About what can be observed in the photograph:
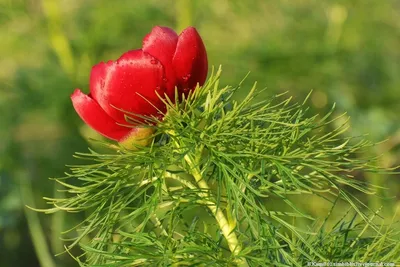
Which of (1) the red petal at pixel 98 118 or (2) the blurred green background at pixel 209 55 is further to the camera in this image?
(2) the blurred green background at pixel 209 55

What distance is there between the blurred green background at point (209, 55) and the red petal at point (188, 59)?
3.42 feet

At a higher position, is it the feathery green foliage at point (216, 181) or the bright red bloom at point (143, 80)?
the bright red bloom at point (143, 80)

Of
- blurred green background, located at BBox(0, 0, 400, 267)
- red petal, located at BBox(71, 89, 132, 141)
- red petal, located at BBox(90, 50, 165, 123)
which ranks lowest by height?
blurred green background, located at BBox(0, 0, 400, 267)

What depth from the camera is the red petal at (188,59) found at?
24.6 inches

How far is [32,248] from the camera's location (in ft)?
6.67

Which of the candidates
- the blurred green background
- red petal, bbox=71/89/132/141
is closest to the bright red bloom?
red petal, bbox=71/89/132/141

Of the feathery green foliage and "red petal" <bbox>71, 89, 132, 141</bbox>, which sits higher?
"red petal" <bbox>71, 89, 132, 141</bbox>

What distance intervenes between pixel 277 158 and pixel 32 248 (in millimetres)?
1525

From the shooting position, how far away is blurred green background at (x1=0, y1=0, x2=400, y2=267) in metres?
1.87

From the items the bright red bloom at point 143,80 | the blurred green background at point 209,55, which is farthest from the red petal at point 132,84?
the blurred green background at point 209,55

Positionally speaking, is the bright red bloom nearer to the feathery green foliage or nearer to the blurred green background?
the feathery green foliage

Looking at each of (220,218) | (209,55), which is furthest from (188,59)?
(209,55)

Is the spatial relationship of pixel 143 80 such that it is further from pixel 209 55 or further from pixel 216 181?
pixel 209 55

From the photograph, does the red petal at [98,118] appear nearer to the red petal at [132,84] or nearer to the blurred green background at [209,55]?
the red petal at [132,84]
